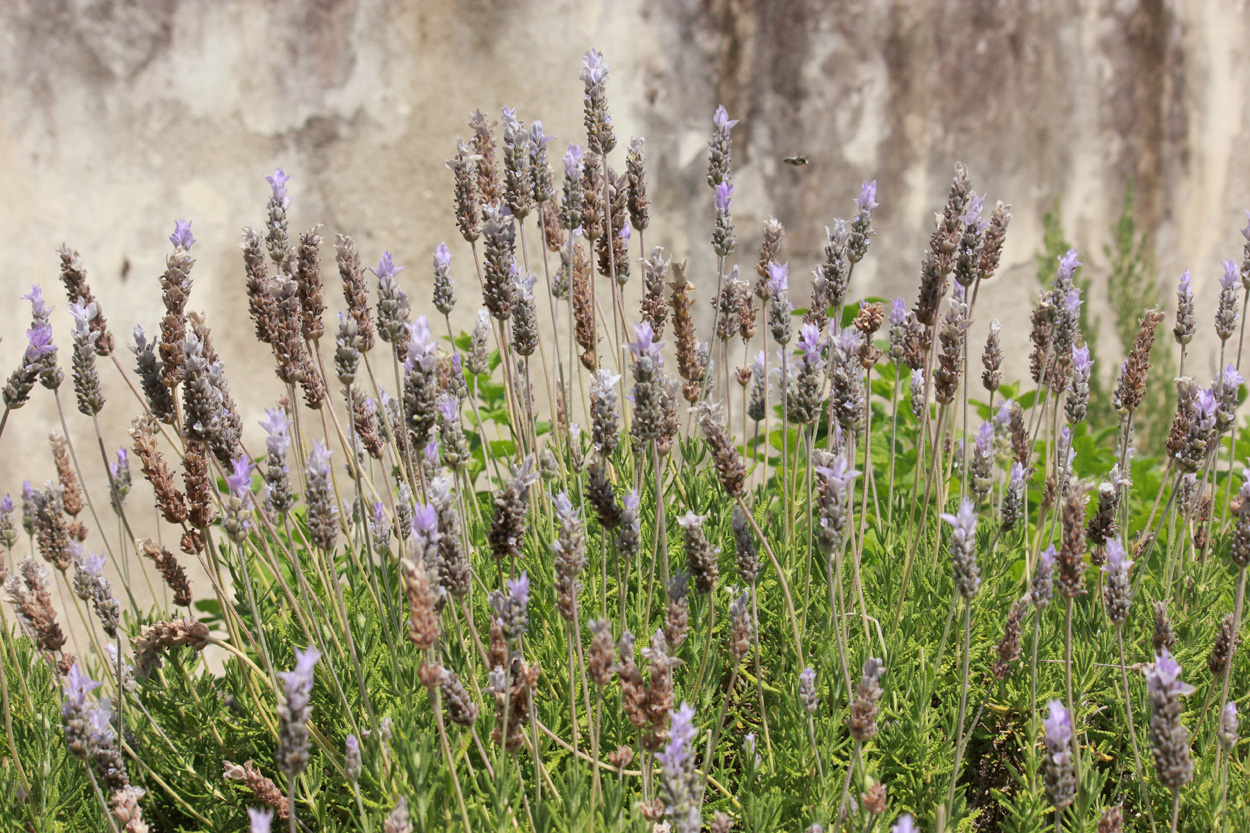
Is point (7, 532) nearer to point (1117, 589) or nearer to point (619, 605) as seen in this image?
point (619, 605)

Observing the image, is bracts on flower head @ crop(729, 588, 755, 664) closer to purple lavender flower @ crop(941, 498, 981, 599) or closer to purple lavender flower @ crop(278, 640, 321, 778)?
purple lavender flower @ crop(941, 498, 981, 599)

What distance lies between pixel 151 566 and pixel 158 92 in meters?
2.13

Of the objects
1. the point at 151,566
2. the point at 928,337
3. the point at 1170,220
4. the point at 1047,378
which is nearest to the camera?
the point at 928,337

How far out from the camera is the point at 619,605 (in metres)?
1.88

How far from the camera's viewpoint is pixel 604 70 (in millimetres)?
2053

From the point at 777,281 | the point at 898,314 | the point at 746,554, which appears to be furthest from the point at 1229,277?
the point at 746,554

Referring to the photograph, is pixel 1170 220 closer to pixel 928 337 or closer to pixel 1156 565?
pixel 1156 565

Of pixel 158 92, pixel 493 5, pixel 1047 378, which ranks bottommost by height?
pixel 1047 378

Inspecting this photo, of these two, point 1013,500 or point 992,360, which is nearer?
point 1013,500

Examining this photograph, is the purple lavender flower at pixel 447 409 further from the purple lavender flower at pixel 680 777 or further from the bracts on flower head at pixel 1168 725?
the bracts on flower head at pixel 1168 725

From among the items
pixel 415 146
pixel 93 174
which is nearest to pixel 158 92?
pixel 93 174

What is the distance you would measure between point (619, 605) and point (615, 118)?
9.91ft

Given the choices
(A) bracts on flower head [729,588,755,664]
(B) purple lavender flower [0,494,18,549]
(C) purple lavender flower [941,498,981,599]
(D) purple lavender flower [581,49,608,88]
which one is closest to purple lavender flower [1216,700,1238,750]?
(C) purple lavender flower [941,498,981,599]

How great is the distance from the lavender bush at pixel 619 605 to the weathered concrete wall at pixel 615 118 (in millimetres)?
2037
